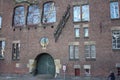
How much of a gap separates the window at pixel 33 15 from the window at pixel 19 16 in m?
0.94

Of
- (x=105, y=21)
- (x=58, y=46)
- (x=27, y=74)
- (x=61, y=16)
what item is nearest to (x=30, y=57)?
(x=27, y=74)

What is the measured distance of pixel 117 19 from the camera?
27.3m

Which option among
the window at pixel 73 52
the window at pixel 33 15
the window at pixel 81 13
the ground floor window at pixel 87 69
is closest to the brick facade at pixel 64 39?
the ground floor window at pixel 87 69

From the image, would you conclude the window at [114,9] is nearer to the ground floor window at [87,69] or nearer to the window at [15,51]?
the ground floor window at [87,69]

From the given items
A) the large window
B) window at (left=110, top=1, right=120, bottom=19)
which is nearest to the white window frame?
the large window

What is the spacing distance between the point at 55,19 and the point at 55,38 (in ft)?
8.23

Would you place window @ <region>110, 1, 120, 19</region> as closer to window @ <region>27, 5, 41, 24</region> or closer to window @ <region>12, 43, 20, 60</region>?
window @ <region>27, 5, 41, 24</region>

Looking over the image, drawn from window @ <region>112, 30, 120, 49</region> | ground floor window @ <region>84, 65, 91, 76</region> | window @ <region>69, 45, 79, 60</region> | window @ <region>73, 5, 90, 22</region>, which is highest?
window @ <region>73, 5, 90, 22</region>

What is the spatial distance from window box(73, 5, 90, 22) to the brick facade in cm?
50

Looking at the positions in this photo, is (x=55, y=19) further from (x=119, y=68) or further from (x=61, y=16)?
(x=119, y=68)

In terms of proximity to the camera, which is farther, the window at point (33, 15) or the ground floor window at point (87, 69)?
the window at point (33, 15)

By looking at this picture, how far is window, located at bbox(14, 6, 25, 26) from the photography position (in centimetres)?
3406

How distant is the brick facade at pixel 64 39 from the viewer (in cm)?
2745

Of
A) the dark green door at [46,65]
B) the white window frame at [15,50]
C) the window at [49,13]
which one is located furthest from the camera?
the white window frame at [15,50]
